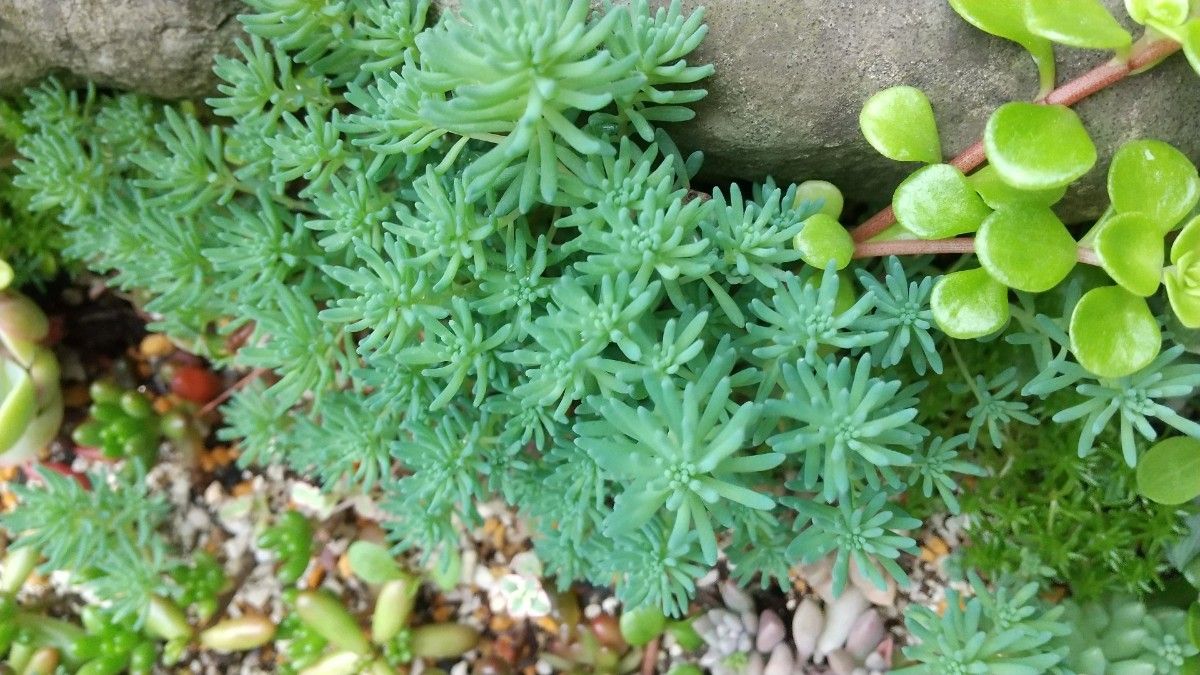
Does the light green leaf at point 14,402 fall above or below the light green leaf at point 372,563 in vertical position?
above

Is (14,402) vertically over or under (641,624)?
over

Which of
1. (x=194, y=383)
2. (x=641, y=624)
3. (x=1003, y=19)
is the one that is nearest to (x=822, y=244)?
(x=1003, y=19)

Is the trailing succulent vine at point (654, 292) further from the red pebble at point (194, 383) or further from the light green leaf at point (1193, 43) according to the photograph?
the red pebble at point (194, 383)

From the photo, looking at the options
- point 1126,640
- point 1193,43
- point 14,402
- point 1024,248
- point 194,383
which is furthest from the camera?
point 194,383

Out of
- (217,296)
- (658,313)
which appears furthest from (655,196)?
(217,296)

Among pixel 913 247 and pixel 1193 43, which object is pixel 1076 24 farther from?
pixel 913 247

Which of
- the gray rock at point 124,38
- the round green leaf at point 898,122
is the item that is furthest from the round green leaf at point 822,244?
the gray rock at point 124,38
